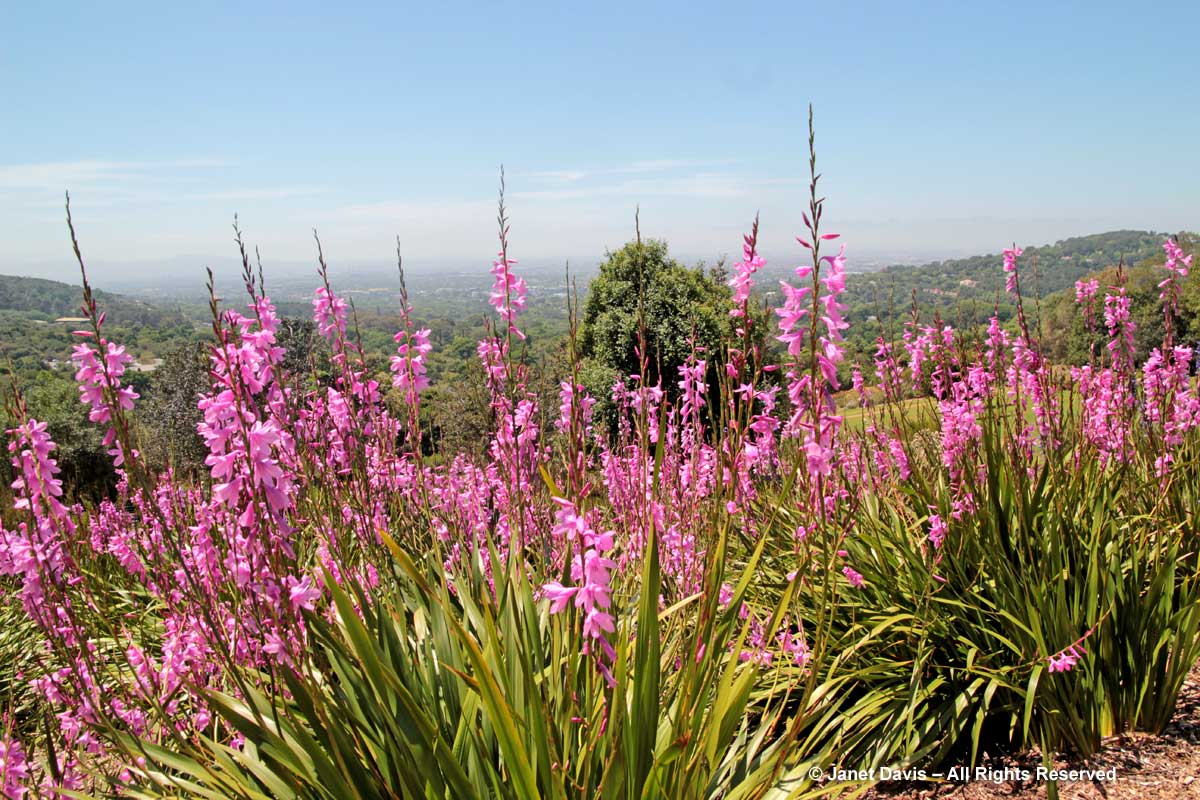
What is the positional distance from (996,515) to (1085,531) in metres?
0.53

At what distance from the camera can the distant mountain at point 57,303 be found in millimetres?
78438

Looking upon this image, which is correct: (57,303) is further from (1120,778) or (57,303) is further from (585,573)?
(1120,778)

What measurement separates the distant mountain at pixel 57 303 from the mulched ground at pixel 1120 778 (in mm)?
82447

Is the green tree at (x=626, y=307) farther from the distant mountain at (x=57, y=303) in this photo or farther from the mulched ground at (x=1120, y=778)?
the distant mountain at (x=57, y=303)

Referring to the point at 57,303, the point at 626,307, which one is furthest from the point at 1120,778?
the point at 57,303

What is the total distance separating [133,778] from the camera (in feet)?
9.95

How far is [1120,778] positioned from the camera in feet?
10.1

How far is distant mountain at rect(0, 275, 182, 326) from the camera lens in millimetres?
78438

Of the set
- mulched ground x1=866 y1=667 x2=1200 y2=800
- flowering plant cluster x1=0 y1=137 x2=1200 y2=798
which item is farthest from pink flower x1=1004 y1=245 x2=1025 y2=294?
mulched ground x1=866 y1=667 x2=1200 y2=800

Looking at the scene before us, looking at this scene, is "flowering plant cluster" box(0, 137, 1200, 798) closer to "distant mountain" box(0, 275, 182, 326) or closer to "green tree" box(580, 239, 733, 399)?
"green tree" box(580, 239, 733, 399)

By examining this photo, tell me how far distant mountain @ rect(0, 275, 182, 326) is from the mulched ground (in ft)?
270

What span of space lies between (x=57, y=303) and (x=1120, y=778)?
143 m

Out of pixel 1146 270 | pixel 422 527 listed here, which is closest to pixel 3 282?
pixel 422 527

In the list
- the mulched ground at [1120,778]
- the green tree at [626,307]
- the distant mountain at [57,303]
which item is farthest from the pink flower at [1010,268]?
the distant mountain at [57,303]
